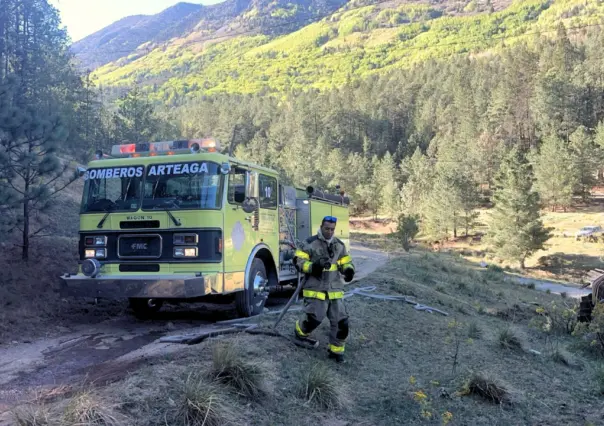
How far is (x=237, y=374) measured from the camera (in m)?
4.77

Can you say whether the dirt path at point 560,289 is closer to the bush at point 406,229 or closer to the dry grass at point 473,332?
the bush at point 406,229

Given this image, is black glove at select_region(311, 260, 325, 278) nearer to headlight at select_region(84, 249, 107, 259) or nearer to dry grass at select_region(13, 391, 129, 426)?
dry grass at select_region(13, 391, 129, 426)

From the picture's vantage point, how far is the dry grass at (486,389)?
5.54 meters

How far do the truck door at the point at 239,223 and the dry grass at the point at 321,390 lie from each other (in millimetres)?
3189

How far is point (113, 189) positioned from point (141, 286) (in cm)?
184

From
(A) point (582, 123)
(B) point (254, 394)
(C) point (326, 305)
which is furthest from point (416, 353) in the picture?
(A) point (582, 123)

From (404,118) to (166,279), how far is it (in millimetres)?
108672

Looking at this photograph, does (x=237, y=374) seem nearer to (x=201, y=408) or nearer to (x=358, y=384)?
(x=201, y=408)

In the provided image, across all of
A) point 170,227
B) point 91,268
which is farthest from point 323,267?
point 91,268

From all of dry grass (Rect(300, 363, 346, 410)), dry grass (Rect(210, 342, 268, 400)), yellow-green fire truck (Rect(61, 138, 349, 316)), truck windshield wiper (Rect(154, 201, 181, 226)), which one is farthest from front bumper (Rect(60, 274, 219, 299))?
dry grass (Rect(300, 363, 346, 410))

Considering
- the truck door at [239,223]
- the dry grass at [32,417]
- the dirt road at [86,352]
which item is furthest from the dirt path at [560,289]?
the dry grass at [32,417]

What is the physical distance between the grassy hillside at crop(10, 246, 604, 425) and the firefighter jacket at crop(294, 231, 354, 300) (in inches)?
31.6

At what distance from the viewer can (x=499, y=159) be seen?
7631cm

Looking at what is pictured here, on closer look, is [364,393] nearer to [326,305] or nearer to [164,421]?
[326,305]
